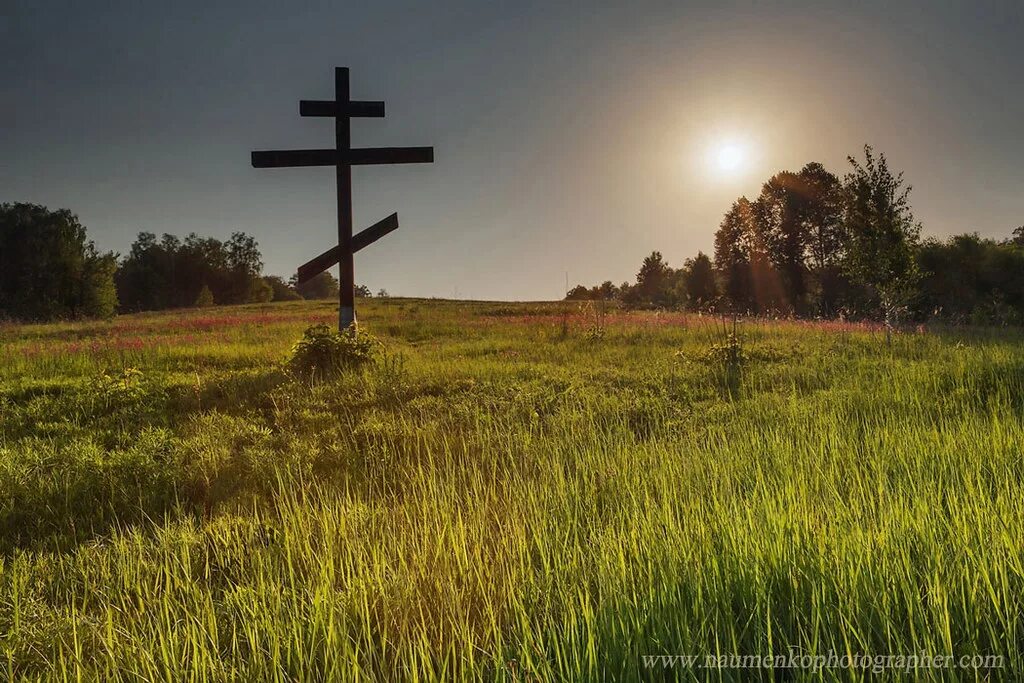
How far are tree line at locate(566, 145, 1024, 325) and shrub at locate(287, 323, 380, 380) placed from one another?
6.66 metres

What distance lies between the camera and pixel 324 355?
879 centimetres

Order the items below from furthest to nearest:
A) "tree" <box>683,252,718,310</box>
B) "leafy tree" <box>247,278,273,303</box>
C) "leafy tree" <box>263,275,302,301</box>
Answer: "leafy tree" <box>263,275,302,301</box> < "leafy tree" <box>247,278,273,303</box> < "tree" <box>683,252,718,310</box>

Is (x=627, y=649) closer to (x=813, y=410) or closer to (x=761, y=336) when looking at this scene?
(x=813, y=410)

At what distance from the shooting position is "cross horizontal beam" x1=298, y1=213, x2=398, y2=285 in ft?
33.2

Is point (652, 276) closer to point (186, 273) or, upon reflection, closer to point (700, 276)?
point (700, 276)

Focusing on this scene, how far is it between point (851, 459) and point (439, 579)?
2999 millimetres

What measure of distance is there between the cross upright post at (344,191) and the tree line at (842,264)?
233 inches

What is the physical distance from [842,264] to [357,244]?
16.1 m

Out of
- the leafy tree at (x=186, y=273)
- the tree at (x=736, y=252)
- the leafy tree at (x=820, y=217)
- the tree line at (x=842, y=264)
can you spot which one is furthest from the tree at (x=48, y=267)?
the leafy tree at (x=820, y=217)

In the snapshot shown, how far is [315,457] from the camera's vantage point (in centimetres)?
510

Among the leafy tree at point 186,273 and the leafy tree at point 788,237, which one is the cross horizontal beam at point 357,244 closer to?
the leafy tree at point 788,237

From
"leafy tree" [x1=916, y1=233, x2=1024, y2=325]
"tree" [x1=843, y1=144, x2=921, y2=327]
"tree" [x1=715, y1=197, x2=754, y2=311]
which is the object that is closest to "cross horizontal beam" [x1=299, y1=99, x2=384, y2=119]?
"tree" [x1=843, y1=144, x2=921, y2=327]

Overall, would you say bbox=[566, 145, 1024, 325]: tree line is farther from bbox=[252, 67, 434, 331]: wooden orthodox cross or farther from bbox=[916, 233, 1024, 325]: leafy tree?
bbox=[252, 67, 434, 331]: wooden orthodox cross

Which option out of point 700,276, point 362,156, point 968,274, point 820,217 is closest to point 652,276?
point 700,276
